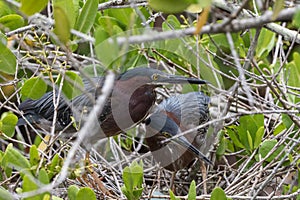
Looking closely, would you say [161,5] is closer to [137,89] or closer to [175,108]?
[137,89]

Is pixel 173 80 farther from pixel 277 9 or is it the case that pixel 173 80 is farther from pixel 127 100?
pixel 277 9

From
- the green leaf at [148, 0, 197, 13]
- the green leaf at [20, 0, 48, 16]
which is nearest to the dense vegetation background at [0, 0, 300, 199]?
the green leaf at [20, 0, 48, 16]

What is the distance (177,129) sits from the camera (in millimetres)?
2531

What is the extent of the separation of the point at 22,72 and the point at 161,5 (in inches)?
66.0

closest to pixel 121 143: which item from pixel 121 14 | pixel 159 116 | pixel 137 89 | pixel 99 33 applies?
pixel 159 116

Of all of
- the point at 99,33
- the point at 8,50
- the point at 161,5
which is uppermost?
the point at 161,5

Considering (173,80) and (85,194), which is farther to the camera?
(173,80)

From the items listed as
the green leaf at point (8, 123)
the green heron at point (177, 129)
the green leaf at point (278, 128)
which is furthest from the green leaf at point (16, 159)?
the green leaf at point (278, 128)

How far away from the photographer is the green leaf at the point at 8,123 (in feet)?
6.76

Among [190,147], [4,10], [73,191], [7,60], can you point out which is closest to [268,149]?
[190,147]

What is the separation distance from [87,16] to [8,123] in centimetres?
51

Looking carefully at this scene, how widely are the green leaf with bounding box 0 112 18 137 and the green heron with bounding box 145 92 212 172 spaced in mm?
668

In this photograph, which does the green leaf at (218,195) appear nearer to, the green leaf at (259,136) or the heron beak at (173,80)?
the green leaf at (259,136)

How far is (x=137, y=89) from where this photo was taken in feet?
7.79
